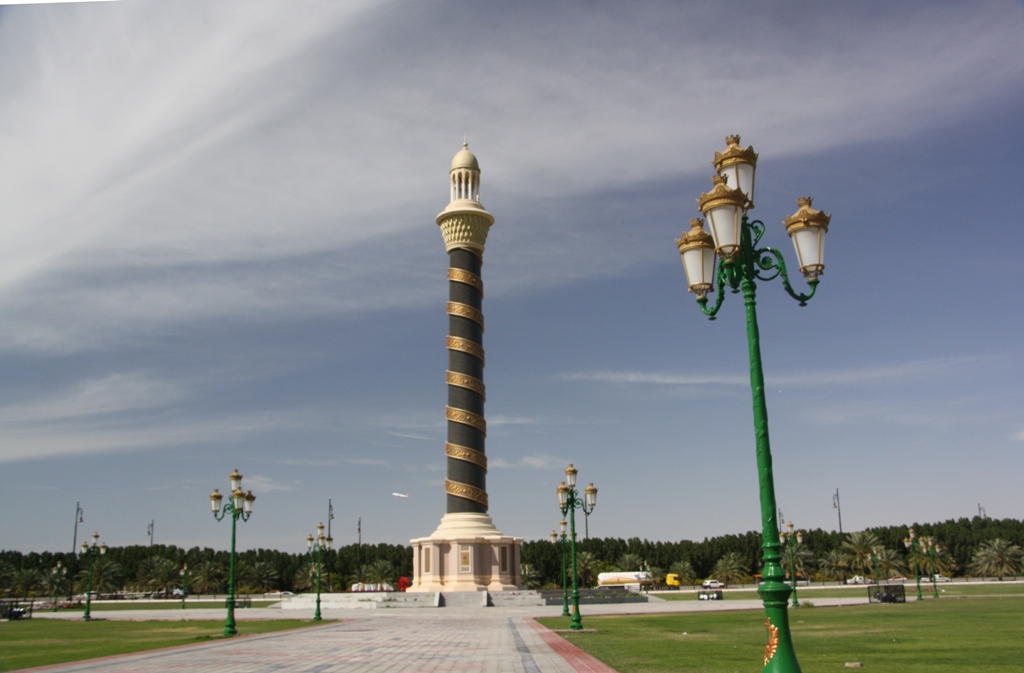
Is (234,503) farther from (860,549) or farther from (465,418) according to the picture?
(860,549)

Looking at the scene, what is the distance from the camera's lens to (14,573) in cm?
8312

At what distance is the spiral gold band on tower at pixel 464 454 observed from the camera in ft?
163

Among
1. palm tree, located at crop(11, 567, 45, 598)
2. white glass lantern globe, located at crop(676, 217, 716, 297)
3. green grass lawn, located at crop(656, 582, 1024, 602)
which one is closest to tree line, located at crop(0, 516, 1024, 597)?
palm tree, located at crop(11, 567, 45, 598)

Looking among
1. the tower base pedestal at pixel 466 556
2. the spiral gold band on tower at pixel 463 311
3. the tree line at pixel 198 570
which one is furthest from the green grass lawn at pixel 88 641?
the tree line at pixel 198 570

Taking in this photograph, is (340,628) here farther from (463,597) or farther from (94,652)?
(463,597)

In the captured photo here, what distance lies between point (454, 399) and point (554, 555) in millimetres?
46785

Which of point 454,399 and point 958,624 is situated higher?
point 454,399

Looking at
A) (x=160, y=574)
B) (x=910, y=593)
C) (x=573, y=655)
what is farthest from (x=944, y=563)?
(x=573, y=655)

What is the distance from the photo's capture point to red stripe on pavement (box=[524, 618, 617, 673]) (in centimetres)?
1356

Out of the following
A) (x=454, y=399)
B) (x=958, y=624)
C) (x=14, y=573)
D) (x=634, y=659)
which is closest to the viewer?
(x=634, y=659)

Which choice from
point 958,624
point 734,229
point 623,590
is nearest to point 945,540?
point 623,590

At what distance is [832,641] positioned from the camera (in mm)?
18969

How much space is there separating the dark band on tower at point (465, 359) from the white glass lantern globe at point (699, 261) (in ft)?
135

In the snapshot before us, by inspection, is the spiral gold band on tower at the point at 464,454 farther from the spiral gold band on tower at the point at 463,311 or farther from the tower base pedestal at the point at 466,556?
the spiral gold band on tower at the point at 463,311
